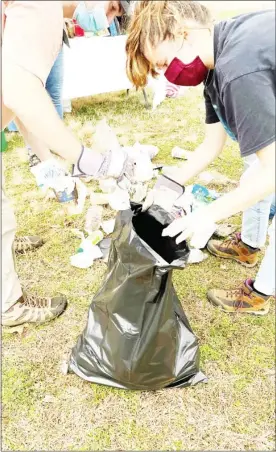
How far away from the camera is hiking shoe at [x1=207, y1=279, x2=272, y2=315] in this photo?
6.08 ft

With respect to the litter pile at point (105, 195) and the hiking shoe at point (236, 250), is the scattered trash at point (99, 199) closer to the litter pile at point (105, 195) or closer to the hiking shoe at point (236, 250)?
the litter pile at point (105, 195)

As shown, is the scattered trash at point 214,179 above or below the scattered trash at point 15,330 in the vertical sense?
below

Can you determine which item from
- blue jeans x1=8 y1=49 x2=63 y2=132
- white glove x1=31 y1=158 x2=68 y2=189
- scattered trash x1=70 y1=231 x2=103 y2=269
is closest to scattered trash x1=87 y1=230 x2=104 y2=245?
scattered trash x1=70 y1=231 x2=103 y2=269

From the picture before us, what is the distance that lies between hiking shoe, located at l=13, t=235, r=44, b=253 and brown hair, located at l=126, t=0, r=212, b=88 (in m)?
1.39

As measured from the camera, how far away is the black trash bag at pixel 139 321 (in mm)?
1292

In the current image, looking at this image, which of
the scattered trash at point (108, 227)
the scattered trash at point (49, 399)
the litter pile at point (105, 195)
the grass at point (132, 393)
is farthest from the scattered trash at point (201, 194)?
the scattered trash at point (49, 399)

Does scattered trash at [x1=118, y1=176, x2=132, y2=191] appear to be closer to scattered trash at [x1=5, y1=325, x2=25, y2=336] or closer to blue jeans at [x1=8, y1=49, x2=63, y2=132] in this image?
scattered trash at [x1=5, y1=325, x2=25, y2=336]

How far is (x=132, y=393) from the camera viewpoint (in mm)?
1573

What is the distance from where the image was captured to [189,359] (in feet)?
5.10

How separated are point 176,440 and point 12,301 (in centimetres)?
87

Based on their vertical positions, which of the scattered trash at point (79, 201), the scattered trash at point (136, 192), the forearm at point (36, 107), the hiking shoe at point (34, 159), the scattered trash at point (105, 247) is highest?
the forearm at point (36, 107)

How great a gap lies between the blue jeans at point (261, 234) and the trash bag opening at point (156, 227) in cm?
39

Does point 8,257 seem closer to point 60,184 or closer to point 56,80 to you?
point 60,184

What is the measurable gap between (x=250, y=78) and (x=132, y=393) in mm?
1224
